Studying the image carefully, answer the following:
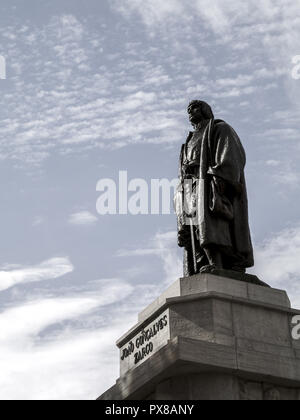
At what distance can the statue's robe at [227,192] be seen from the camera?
758 inches

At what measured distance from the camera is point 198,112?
69.4 ft

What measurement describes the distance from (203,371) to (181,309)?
4.92ft

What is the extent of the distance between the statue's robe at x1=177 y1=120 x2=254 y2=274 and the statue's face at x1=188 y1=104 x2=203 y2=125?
482 mm

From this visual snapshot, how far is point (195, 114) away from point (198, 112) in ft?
0.28

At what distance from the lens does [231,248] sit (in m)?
19.3

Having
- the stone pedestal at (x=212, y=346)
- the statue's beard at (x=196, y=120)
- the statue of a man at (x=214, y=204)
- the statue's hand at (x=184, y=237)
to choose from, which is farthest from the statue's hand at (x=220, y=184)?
the stone pedestal at (x=212, y=346)

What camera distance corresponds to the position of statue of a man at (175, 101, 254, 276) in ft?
63.1

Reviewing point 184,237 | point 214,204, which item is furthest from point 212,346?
point 184,237

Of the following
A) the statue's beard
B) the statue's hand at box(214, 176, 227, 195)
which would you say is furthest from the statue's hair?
the statue's hand at box(214, 176, 227, 195)

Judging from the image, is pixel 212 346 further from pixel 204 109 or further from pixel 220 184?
pixel 204 109

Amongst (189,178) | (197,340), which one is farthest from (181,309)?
(189,178)

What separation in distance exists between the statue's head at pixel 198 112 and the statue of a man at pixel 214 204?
0.39 metres

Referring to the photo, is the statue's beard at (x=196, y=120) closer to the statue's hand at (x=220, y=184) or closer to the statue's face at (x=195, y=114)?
the statue's face at (x=195, y=114)
